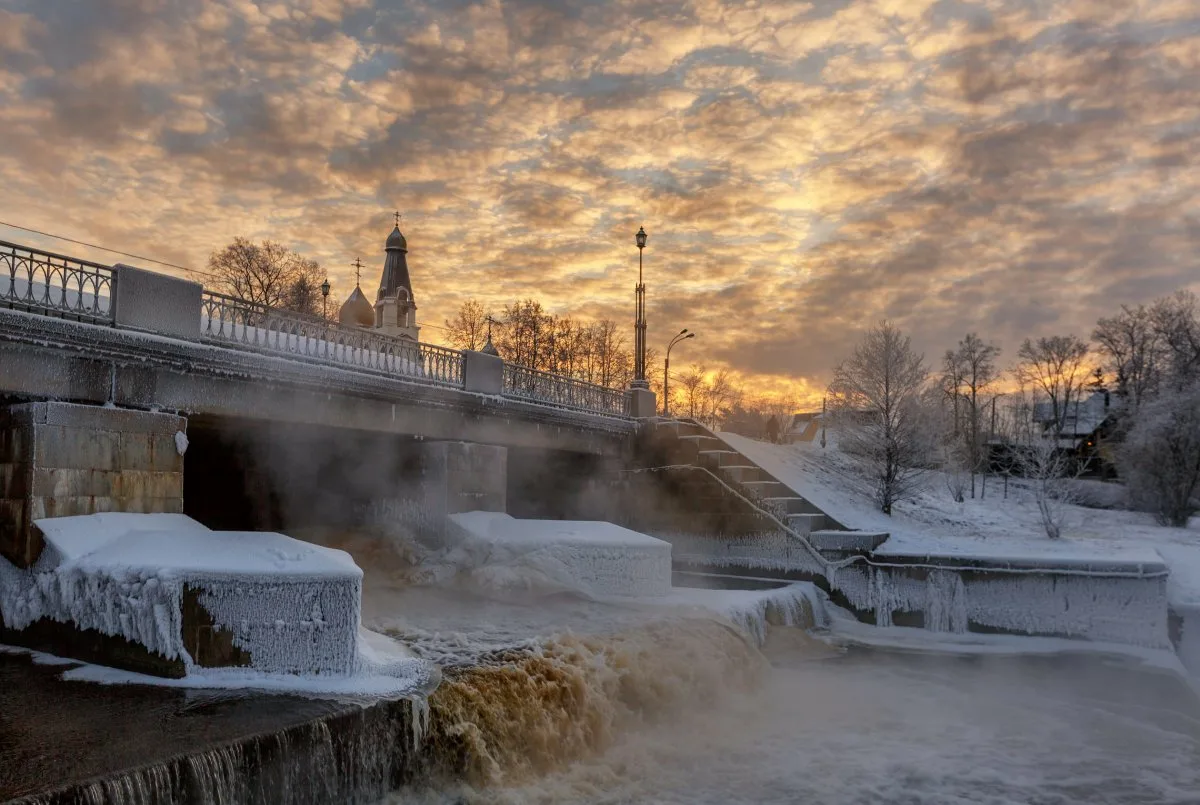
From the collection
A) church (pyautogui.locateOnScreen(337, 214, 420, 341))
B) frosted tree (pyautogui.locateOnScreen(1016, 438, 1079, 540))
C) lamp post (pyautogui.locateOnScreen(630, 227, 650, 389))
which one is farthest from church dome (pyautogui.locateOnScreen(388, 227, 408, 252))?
frosted tree (pyautogui.locateOnScreen(1016, 438, 1079, 540))

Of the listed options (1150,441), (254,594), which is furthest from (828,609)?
(1150,441)

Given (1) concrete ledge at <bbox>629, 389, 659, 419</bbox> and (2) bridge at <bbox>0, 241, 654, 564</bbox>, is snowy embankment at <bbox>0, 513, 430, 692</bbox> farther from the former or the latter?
(1) concrete ledge at <bbox>629, 389, 659, 419</bbox>

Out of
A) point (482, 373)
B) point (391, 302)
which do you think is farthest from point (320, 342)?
point (391, 302)

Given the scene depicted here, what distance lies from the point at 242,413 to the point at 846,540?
14852 mm

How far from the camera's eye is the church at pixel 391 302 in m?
63.8

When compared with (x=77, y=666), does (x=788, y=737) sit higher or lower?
lower

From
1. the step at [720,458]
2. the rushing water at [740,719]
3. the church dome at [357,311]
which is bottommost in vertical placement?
the rushing water at [740,719]

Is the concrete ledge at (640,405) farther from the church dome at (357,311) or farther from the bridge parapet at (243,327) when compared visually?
the church dome at (357,311)

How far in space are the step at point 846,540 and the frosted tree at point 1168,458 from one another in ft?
62.7

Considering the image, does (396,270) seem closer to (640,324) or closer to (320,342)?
(640,324)

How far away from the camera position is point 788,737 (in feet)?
41.0

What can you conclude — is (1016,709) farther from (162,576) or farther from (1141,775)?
(162,576)

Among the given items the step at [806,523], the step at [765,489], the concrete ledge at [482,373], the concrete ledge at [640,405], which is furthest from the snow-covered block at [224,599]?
the concrete ledge at [640,405]

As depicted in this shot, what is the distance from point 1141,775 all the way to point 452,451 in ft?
45.7
